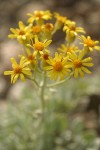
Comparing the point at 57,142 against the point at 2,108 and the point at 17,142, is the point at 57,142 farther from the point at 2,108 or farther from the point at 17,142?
the point at 2,108

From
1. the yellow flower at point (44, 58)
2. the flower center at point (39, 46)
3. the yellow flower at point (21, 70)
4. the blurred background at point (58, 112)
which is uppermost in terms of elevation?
the flower center at point (39, 46)

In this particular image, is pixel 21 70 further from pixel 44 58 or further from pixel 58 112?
pixel 58 112

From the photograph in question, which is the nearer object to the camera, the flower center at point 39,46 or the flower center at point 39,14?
the flower center at point 39,46

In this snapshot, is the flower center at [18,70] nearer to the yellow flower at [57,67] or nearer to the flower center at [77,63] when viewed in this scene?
the yellow flower at [57,67]

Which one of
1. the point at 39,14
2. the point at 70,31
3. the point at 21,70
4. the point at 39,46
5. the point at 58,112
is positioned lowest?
the point at 58,112

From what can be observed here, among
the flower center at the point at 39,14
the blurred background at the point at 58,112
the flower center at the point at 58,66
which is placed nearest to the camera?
the flower center at the point at 58,66

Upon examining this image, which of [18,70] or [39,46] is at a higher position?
[39,46]

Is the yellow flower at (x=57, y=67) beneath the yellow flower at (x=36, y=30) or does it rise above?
beneath

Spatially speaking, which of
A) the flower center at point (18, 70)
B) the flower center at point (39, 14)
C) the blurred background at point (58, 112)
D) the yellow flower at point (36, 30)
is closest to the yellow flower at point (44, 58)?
the flower center at point (18, 70)

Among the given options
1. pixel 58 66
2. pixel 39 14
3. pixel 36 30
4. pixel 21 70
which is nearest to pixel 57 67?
pixel 58 66

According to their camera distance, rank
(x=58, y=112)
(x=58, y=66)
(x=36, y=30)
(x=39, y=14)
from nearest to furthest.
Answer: (x=58, y=66) → (x=36, y=30) → (x=39, y=14) → (x=58, y=112)

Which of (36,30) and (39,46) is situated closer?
(39,46)

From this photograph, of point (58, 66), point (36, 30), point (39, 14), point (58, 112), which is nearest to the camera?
point (58, 66)

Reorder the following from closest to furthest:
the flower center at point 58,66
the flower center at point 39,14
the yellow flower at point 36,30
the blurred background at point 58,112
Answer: the flower center at point 58,66
the yellow flower at point 36,30
the flower center at point 39,14
the blurred background at point 58,112
